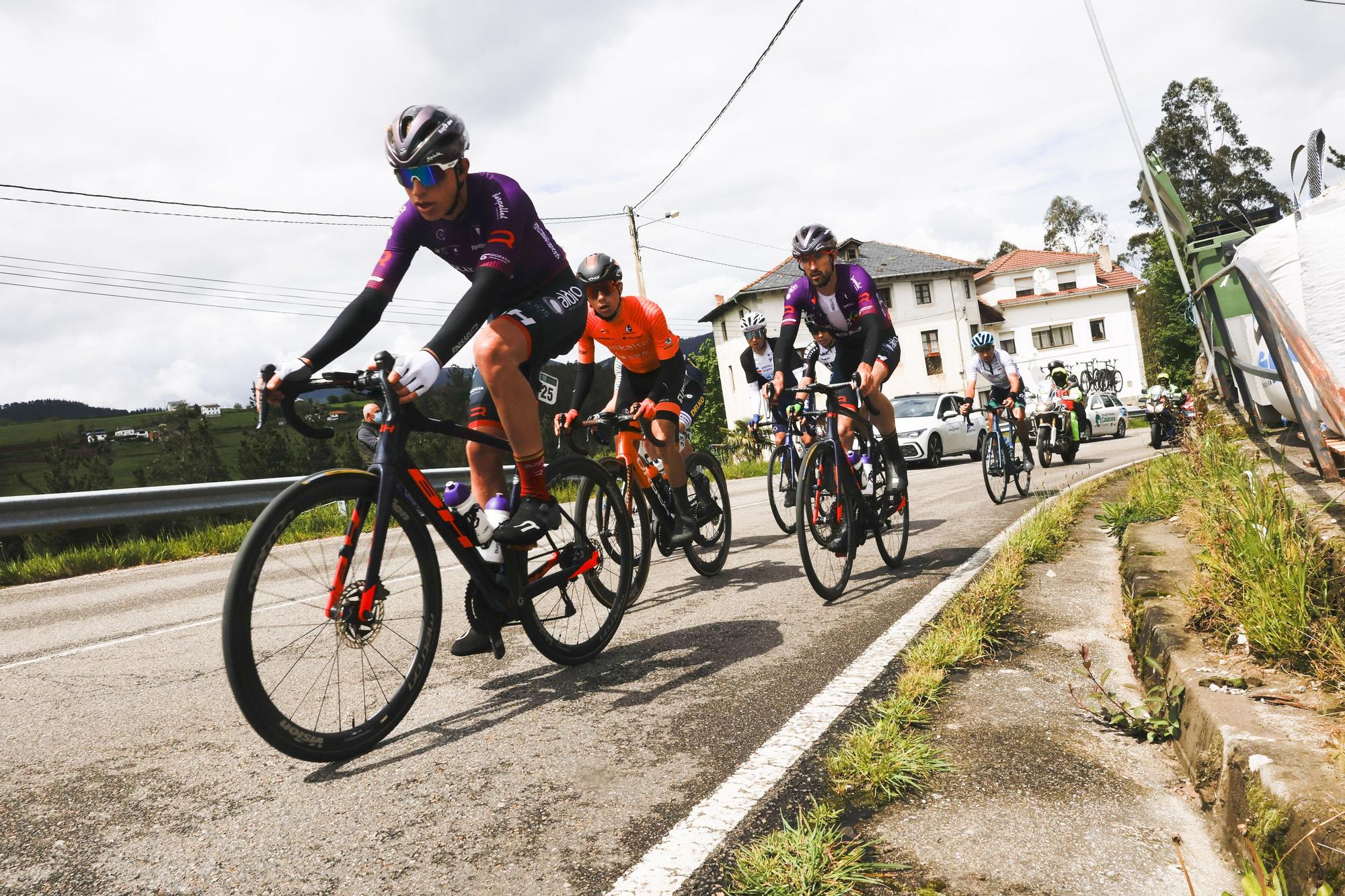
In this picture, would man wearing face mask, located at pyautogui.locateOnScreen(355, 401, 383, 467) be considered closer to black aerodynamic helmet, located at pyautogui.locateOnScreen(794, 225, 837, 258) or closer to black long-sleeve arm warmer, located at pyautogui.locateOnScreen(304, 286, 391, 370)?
black long-sleeve arm warmer, located at pyautogui.locateOnScreen(304, 286, 391, 370)

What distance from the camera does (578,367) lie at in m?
5.58

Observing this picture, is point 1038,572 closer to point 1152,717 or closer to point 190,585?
point 1152,717

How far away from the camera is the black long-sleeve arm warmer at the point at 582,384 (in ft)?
17.5

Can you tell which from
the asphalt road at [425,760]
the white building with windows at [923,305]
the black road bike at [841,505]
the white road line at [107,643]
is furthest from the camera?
the white building with windows at [923,305]

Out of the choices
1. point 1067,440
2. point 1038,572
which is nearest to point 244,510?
point 1038,572

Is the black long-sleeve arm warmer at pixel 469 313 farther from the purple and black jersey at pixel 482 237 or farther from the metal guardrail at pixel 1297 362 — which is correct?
the metal guardrail at pixel 1297 362

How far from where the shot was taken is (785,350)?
5.51m

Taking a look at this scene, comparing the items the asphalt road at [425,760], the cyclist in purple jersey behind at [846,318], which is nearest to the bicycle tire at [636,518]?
the asphalt road at [425,760]

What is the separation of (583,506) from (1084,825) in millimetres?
2511

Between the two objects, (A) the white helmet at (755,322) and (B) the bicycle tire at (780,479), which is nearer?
(B) the bicycle tire at (780,479)

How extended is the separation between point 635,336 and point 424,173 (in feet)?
8.53

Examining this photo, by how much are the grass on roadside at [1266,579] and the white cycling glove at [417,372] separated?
261 centimetres

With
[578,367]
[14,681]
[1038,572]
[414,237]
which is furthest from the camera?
[578,367]

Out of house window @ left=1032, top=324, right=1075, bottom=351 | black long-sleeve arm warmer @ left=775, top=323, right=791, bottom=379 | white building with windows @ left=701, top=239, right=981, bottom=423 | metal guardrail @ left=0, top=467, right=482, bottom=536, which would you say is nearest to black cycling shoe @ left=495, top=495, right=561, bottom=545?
black long-sleeve arm warmer @ left=775, top=323, right=791, bottom=379
